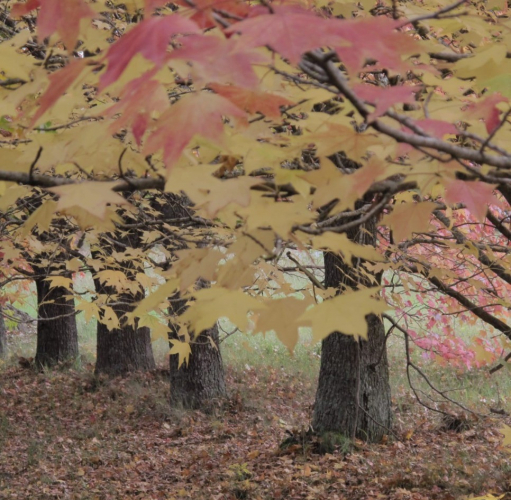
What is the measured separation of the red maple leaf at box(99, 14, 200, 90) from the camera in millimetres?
1098

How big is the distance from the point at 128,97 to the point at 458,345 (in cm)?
1040

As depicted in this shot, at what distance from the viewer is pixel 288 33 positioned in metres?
1.05

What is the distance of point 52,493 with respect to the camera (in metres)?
6.86

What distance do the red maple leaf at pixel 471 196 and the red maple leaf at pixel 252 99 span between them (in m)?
0.49

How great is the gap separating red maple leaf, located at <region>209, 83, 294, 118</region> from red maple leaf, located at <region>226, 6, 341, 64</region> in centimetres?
34

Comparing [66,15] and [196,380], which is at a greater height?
[66,15]

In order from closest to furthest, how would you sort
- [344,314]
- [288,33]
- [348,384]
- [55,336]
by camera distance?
[288,33] < [344,314] < [348,384] < [55,336]

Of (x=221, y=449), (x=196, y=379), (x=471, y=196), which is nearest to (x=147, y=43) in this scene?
(x=471, y=196)

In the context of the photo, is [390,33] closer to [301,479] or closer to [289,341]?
[289,341]

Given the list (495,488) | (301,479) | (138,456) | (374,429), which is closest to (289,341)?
(495,488)

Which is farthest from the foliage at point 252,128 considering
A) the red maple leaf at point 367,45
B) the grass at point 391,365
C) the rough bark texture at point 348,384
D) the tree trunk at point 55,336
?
the tree trunk at point 55,336

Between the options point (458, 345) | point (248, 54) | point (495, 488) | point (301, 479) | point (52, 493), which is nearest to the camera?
point (248, 54)

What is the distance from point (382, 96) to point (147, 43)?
48cm

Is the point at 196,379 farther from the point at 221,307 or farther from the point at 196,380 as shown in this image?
the point at 221,307
